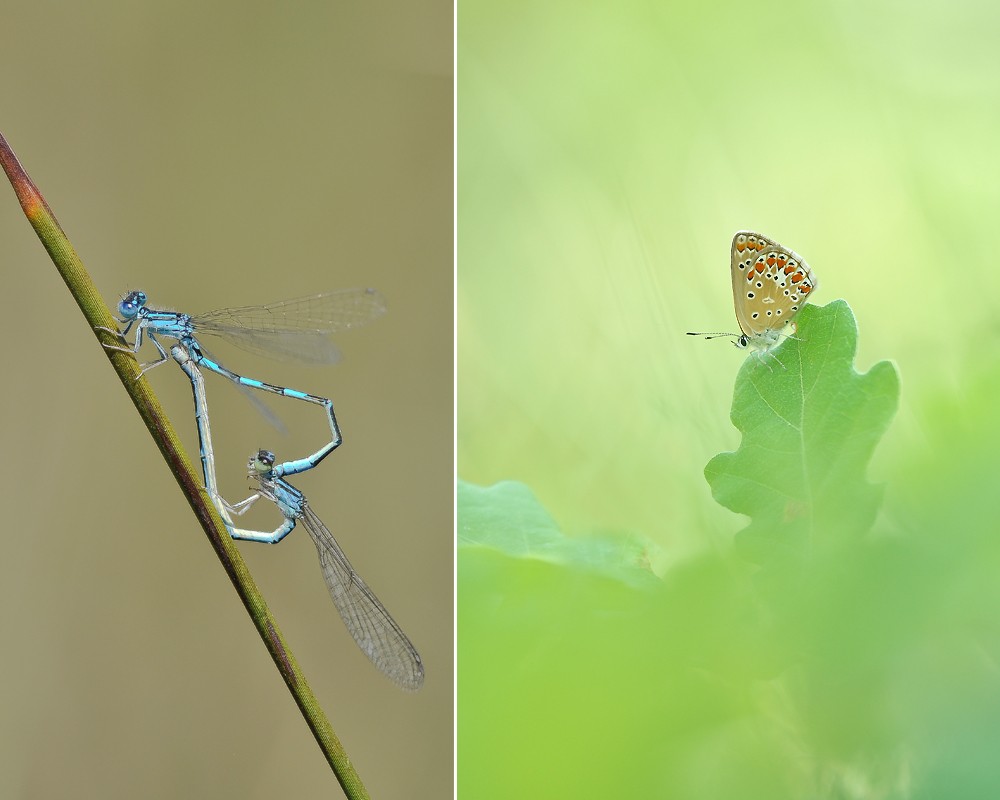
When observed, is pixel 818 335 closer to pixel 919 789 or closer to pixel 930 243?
pixel 930 243

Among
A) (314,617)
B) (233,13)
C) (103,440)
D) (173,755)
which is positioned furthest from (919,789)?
(233,13)

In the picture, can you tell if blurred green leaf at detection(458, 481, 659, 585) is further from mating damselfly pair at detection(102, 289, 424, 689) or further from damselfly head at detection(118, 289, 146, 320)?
damselfly head at detection(118, 289, 146, 320)

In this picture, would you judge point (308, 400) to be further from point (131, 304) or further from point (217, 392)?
point (131, 304)

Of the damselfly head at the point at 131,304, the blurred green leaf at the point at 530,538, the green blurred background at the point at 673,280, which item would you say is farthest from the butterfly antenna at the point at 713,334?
the damselfly head at the point at 131,304

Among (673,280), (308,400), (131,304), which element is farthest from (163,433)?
(673,280)

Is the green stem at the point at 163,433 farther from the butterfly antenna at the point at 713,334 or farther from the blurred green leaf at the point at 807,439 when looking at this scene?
the butterfly antenna at the point at 713,334
